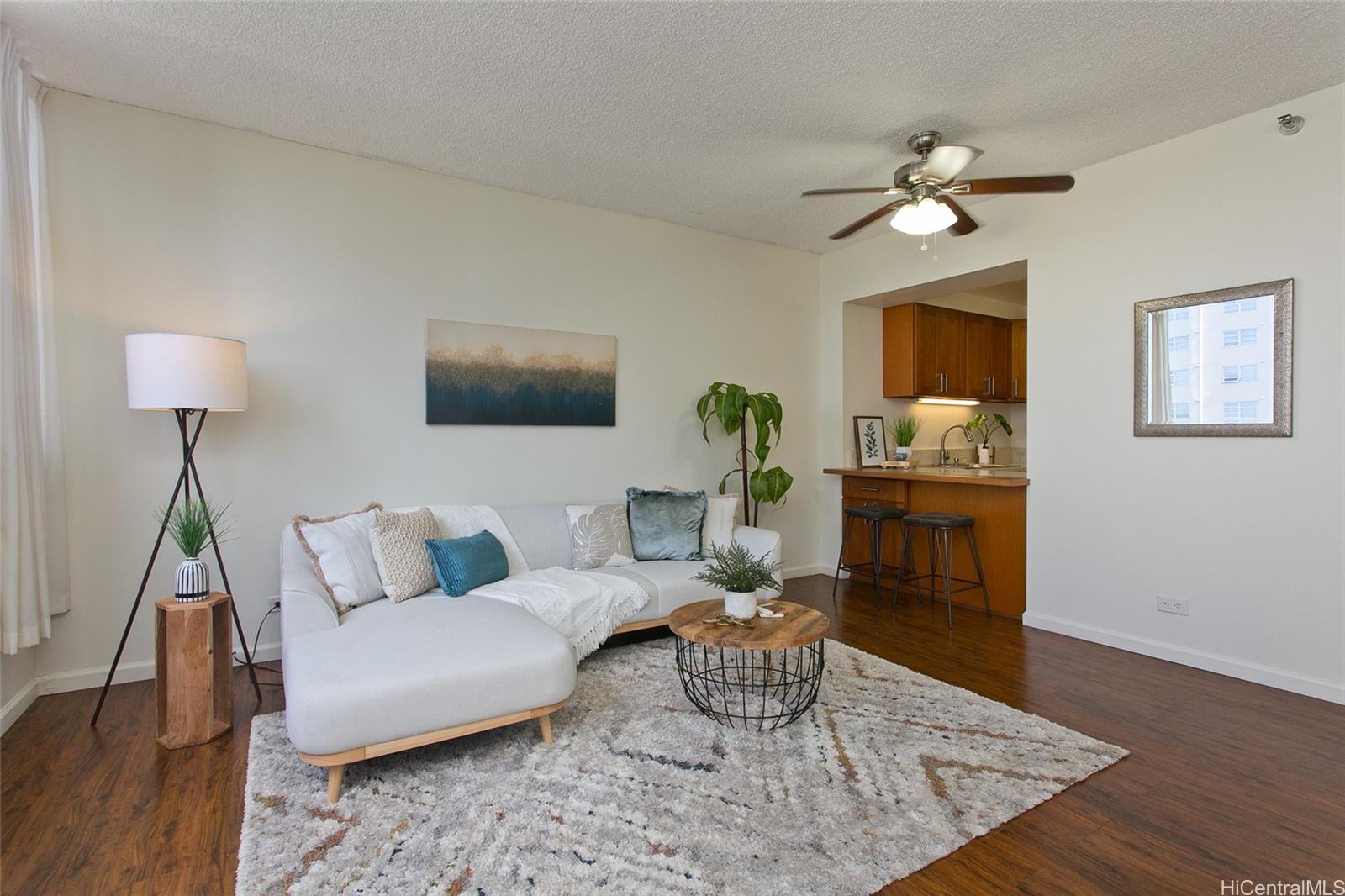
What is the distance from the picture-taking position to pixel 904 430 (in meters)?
5.82

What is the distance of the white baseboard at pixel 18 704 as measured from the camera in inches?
103

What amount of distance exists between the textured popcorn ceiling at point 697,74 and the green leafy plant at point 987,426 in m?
3.17

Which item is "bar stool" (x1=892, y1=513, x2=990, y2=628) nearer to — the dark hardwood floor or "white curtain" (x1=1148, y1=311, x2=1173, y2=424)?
the dark hardwood floor

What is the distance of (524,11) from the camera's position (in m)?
2.47

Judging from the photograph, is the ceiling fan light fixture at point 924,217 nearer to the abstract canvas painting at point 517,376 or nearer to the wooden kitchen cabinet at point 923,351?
the abstract canvas painting at point 517,376

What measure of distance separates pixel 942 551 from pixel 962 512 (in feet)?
1.09

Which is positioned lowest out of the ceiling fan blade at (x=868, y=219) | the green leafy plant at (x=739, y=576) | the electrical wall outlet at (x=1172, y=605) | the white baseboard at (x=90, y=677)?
the white baseboard at (x=90, y=677)

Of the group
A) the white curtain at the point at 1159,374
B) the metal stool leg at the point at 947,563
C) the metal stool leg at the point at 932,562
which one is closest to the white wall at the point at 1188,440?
the white curtain at the point at 1159,374

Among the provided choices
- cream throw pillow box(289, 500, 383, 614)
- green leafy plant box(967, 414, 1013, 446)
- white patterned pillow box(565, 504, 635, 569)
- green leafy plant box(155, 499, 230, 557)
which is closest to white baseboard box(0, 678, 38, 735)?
green leafy plant box(155, 499, 230, 557)

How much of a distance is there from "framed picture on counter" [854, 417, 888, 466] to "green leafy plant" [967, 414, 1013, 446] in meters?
1.34

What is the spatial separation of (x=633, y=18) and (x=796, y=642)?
8.12ft

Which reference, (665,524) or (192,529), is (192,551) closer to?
(192,529)

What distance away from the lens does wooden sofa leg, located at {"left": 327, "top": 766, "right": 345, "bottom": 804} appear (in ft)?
6.95

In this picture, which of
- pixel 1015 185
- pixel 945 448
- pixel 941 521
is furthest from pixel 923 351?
pixel 1015 185
